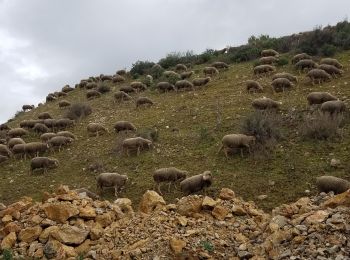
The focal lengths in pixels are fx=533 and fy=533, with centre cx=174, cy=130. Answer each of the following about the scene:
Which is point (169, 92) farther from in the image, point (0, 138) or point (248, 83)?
point (0, 138)

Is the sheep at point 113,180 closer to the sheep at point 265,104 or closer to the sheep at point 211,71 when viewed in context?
the sheep at point 265,104

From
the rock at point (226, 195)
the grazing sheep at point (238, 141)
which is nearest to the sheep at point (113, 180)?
the grazing sheep at point (238, 141)

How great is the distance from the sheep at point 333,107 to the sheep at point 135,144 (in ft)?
19.3

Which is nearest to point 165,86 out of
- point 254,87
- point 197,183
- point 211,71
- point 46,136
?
point 211,71

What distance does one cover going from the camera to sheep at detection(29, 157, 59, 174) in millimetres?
18719

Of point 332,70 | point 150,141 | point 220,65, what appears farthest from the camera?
point 220,65

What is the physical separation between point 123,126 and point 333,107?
8.08 meters

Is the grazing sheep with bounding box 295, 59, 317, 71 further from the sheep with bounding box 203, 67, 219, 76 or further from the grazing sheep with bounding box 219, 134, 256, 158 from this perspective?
the grazing sheep with bounding box 219, 134, 256, 158

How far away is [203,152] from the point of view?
55.8ft

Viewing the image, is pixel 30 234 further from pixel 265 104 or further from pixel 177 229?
pixel 265 104

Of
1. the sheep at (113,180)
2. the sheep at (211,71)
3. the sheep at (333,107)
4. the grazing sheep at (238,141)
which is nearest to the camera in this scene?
the sheep at (113,180)

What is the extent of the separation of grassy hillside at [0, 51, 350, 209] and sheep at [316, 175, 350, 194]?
61cm

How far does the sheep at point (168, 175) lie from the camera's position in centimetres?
1510

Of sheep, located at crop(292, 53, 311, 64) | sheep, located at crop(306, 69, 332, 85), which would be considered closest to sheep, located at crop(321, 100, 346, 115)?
sheep, located at crop(306, 69, 332, 85)
